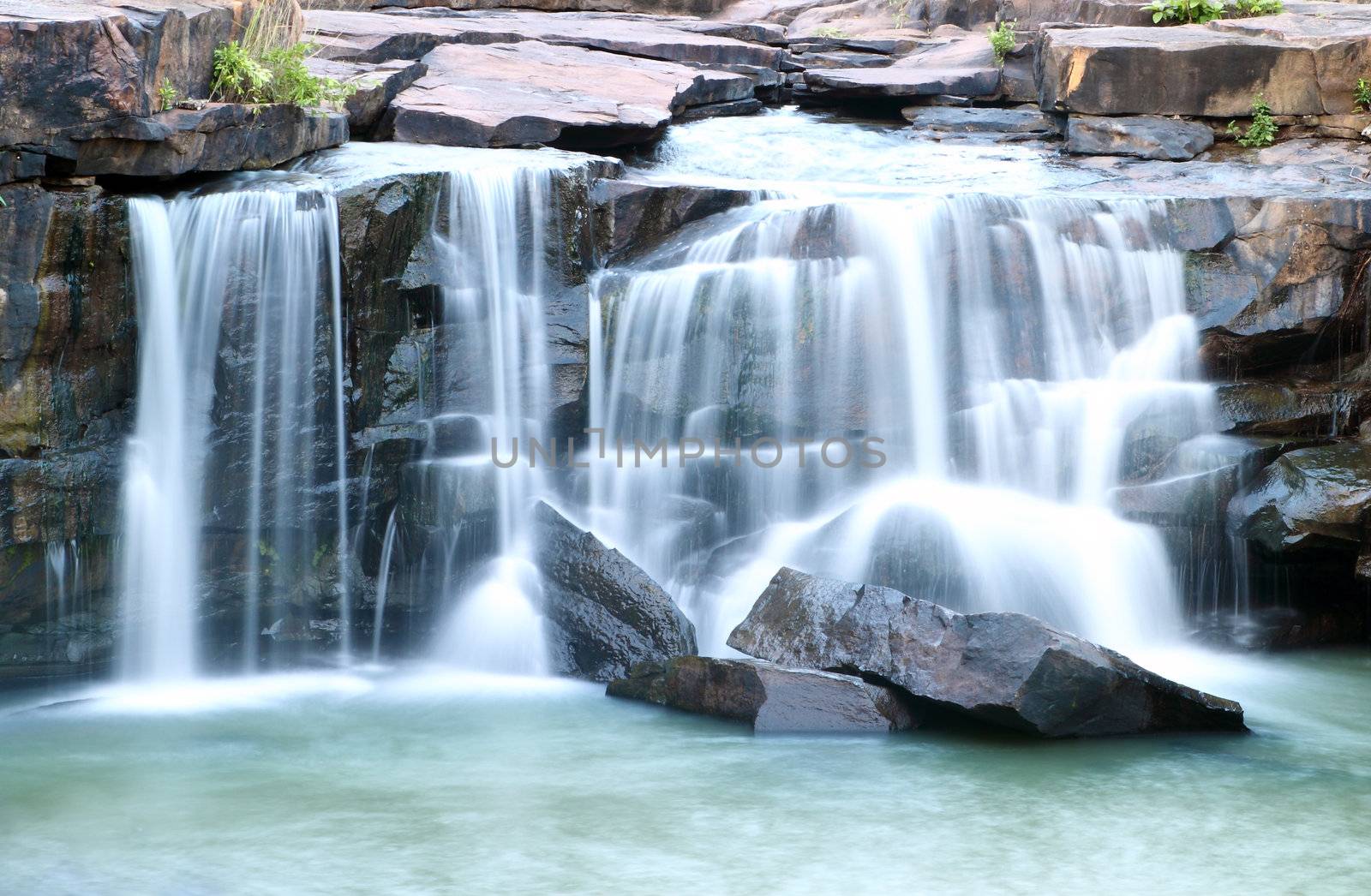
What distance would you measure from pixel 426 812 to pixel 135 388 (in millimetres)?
3631

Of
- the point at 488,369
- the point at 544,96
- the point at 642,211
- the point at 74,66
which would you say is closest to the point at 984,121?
the point at 544,96

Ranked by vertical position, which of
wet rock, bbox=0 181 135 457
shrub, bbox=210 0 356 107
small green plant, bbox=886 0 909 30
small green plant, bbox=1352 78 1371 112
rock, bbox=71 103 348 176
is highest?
small green plant, bbox=886 0 909 30

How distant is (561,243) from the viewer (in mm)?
8820

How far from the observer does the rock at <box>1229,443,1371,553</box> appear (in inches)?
324

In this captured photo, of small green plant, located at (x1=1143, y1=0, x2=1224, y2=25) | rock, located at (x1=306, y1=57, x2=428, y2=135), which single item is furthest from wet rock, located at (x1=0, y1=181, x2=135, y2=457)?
small green plant, located at (x1=1143, y1=0, x2=1224, y2=25)

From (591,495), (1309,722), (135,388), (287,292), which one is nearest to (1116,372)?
(1309,722)

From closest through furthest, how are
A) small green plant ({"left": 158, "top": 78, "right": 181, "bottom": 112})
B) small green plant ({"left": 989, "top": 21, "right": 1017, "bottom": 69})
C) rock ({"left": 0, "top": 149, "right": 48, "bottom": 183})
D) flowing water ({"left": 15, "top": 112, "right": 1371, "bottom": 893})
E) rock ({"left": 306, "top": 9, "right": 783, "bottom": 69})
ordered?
flowing water ({"left": 15, "top": 112, "right": 1371, "bottom": 893}) → rock ({"left": 0, "top": 149, "right": 48, "bottom": 183}) → small green plant ({"left": 158, "top": 78, "right": 181, "bottom": 112}) → rock ({"left": 306, "top": 9, "right": 783, "bottom": 69}) → small green plant ({"left": 989, "top": 21, "right": 1017, "bottom": 69})

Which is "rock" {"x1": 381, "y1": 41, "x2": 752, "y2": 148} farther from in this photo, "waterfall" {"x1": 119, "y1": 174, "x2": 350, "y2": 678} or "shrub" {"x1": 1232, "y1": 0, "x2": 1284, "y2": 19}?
"shrub" {"x1": 1232, "y1": 0, "x2": 1284, "y2": 19}

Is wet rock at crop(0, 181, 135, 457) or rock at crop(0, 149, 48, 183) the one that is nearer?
rock at crop(0, 149, 48, 183)

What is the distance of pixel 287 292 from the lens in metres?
8.26

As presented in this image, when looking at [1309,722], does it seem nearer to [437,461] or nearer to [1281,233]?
[1281,233]

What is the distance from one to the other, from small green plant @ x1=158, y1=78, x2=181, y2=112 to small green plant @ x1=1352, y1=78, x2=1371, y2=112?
9.24 metres

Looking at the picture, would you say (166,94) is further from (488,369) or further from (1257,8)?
(1257,8)

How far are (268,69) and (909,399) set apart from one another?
15.1 ft
